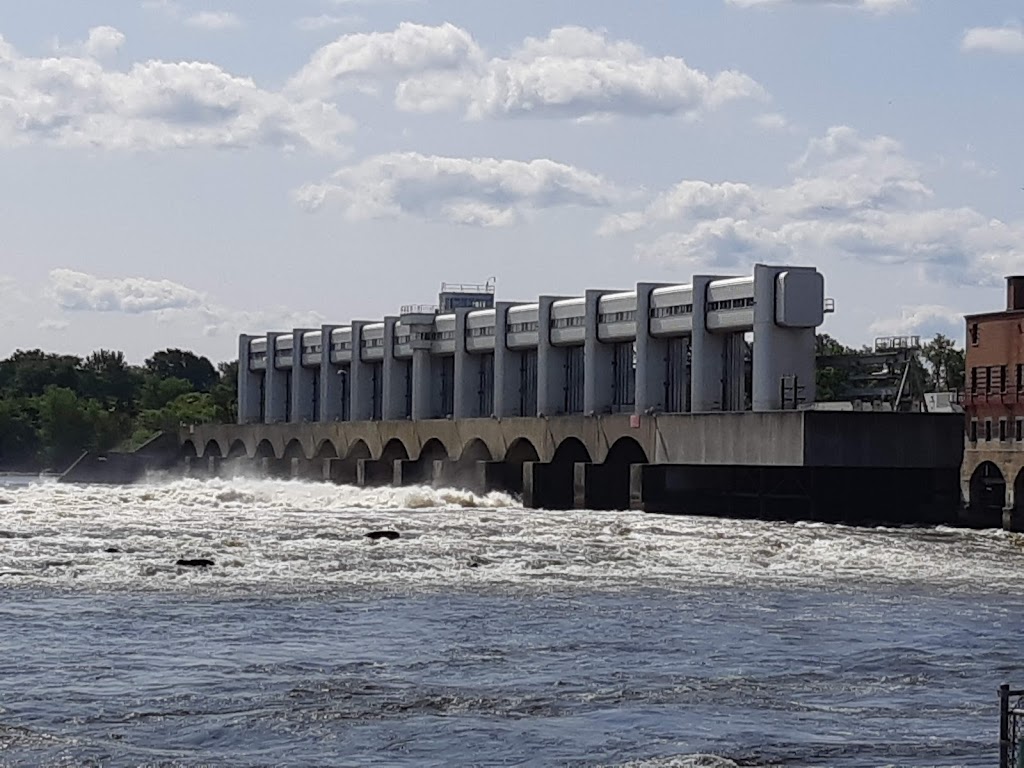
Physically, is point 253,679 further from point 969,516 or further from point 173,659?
point 969,516

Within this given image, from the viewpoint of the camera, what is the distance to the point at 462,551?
5209cm

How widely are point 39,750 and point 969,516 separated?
54.7 metres

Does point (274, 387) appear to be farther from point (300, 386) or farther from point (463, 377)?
point (463, 377)

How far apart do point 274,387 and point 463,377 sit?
3187 cm

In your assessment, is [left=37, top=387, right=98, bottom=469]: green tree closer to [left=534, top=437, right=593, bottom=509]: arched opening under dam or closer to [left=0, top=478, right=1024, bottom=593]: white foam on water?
[left=534, top=437, right=593, bottom=509]: arched opening under dam

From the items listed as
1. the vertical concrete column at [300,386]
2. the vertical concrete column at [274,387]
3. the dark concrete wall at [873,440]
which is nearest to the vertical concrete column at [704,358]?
the dark concrete wall at [873,440]

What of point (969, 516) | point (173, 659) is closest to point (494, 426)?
point (969, 516)

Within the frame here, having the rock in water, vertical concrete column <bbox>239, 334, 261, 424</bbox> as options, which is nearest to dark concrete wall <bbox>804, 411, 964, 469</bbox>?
the rock in water

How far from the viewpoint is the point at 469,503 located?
83688 millimetres

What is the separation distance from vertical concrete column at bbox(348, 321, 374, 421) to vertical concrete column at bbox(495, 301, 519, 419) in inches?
776

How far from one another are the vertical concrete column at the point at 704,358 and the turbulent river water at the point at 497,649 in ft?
80.6

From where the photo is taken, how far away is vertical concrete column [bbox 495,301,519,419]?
331ft

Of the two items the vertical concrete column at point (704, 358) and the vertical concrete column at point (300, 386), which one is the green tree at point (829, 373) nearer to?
the vertical concrete column at point (704, 358)

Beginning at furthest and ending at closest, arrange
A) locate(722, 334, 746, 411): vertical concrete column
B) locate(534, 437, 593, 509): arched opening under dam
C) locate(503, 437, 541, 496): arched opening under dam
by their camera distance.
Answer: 1. locate(503, 437, 541, 496): arched opening under dam
2. locate(534, 437, 593, 509): arched opening under dam
3. locate(722, 334, 746, 411): vertical concrete column
